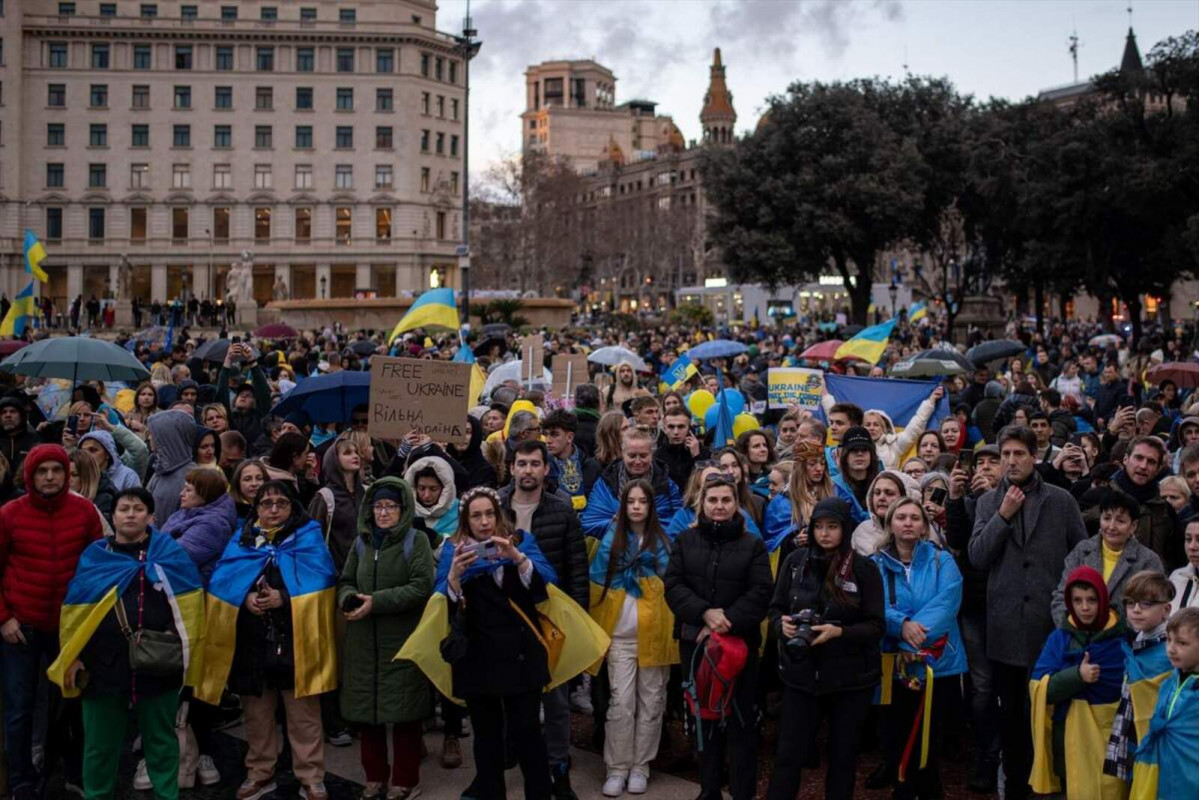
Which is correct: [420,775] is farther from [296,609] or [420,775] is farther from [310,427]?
[310,427]

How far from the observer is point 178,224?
80312mm

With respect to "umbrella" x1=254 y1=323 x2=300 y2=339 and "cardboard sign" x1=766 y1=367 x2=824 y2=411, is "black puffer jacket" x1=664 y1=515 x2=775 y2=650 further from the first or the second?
"umbrella" x1=254 y1=323 x2=300 y2=339

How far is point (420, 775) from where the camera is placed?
24.9ft

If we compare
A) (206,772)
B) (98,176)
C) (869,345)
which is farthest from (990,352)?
(98,176)

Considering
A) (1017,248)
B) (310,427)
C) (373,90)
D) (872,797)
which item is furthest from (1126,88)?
(373,90)

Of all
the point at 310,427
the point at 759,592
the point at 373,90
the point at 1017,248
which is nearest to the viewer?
the point at 759,592

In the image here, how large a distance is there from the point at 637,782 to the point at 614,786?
0.15 metres

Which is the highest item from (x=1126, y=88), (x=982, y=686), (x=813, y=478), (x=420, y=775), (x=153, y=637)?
(x=1126, y=88)

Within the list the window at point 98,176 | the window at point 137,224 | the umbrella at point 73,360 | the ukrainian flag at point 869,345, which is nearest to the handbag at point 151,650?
the umbrella at point 73,360

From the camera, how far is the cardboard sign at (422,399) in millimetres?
9125

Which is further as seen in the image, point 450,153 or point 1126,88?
point 450,153

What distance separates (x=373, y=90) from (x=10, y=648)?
7710 centimetres

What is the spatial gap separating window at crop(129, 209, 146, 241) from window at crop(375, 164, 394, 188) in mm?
14748

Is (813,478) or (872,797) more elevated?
(813,478)
